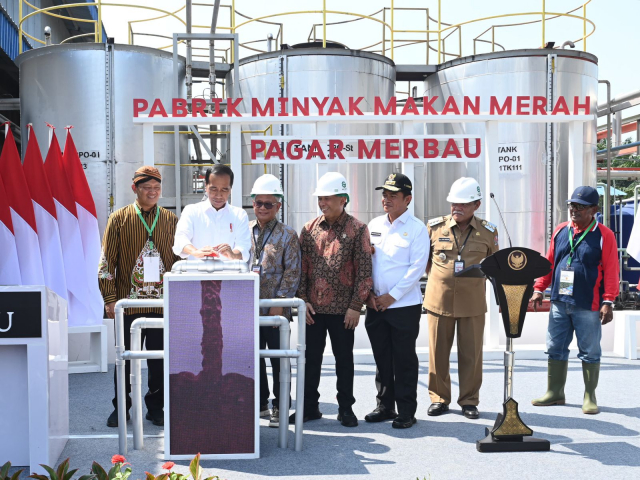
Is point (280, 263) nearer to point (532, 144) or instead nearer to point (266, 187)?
point (266, 187)

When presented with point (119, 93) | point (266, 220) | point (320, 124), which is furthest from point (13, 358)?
point (119, 93)

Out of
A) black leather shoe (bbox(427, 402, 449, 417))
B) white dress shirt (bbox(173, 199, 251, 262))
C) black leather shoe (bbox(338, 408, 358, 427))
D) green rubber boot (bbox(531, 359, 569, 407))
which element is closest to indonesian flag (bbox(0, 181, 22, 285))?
white dress shirt (bbox(173, 199, 251, 262))

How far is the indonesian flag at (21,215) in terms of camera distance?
259 inches

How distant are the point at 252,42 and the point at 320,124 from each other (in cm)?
584

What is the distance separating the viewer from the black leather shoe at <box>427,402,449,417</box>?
537 cm

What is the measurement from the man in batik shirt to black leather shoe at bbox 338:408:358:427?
130cm

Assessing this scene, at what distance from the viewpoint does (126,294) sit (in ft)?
16.3

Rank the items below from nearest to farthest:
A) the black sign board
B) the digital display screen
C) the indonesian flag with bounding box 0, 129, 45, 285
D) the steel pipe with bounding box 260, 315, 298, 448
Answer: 1. the black sign board
2. the digital display screen
3. the steel pipe with bounding box 260, 315, 298, 448
4. the indonesian flag with bounding box 0, 129, 45, 285

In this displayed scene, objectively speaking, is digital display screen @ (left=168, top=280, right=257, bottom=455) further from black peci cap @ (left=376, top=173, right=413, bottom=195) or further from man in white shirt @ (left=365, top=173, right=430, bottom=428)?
black peci cap @ (left=376, top=173, right=413, bottom=195)

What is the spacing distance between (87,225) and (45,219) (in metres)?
0.53

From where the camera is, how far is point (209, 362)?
415cm

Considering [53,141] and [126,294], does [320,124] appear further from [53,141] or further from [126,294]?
[126,294]

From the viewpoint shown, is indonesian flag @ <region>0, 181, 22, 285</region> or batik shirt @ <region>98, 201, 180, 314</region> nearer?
batik shirt @ <region>98, 201, 180, 314</region>

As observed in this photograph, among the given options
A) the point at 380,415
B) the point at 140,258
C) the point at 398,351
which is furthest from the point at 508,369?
the point at 140,258
